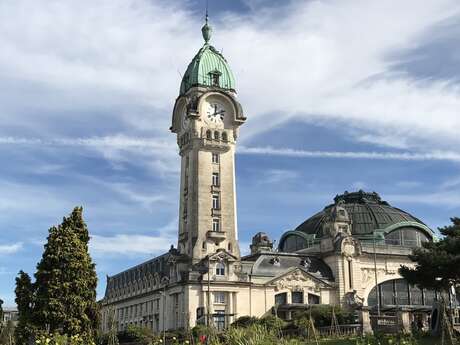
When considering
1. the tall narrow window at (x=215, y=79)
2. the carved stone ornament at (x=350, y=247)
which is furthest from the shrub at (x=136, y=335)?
the tall narrow window at (x=215, y=79)

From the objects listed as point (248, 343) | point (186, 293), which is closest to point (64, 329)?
point (248, 343)

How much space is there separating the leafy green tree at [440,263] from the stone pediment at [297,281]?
1317 inches

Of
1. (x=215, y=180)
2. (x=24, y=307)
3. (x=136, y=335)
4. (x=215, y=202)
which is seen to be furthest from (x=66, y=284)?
(x=215, y=180)

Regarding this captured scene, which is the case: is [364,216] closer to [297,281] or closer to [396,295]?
[396,295]

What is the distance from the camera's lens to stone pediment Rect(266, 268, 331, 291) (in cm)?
8712

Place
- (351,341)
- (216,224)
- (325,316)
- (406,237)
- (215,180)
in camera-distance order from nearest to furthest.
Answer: (351,341), (325,316), (216,224), (215,180), (406,237)

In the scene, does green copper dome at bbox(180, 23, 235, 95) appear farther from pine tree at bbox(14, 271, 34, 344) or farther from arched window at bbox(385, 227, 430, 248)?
pine tree at bbox(14, 271, 34, 344)

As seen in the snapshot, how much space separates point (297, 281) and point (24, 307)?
49514mm

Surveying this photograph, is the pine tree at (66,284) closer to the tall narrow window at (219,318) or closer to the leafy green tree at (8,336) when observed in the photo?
the leafy green tree at (8,336)

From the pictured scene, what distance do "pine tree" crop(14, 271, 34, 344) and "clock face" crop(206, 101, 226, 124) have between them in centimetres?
4989

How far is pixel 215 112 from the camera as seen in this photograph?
92.2 metres

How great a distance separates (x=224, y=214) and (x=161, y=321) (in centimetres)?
1757

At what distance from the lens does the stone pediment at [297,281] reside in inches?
3430

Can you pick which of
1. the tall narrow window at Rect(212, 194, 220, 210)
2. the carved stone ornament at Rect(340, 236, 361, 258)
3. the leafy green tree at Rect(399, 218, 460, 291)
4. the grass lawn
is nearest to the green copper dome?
the tall narrow window at Rect(212, 194, 220, 210)
